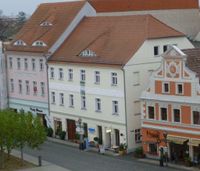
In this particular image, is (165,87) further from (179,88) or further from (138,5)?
(138,5)

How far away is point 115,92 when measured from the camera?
57.5 meters

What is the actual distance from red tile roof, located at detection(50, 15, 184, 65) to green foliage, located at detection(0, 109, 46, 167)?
10.7m

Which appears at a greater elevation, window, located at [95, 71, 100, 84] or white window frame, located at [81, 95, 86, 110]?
window, located at [95, 71, 100, 84]

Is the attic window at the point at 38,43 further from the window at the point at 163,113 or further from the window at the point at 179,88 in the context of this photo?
the window at the point at 179,88

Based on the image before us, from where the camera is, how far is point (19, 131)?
49.6 meters

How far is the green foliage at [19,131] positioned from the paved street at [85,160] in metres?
3.85

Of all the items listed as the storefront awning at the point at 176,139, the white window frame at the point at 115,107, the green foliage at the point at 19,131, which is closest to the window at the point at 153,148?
the storefront awning at the point at 176,139

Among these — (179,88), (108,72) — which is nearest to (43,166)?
(108,72)

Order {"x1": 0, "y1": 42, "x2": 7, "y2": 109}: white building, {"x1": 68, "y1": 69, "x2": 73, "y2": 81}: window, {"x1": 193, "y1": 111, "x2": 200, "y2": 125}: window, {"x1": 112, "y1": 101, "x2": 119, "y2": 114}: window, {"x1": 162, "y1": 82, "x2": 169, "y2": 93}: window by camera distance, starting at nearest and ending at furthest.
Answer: {"x1": 193, "y1": 111, "x2": 200, "y2": 125}: window < {"x1": 162, "y1": 82, "x2": 169, "y2": 93}: window < {"x1": 112, "y1": 101, "x2": 119, "y2": 114}: window < {"x1": 68, "y1": 69, "x2": 73, "y2": 81}: window < {"x1": 0, "y1": 42, "x2": 7, "y2": 109}: white building

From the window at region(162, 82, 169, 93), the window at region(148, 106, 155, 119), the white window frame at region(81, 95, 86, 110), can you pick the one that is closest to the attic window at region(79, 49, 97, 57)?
the white window frame at region(81, 95, 86, 110)

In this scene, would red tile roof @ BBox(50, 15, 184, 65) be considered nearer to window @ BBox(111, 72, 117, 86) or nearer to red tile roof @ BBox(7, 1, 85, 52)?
window @ BBox(111, 72, 117, 86)

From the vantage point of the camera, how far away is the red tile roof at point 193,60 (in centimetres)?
5083

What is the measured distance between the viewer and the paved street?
1973 inches

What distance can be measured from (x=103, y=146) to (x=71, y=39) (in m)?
14.7
